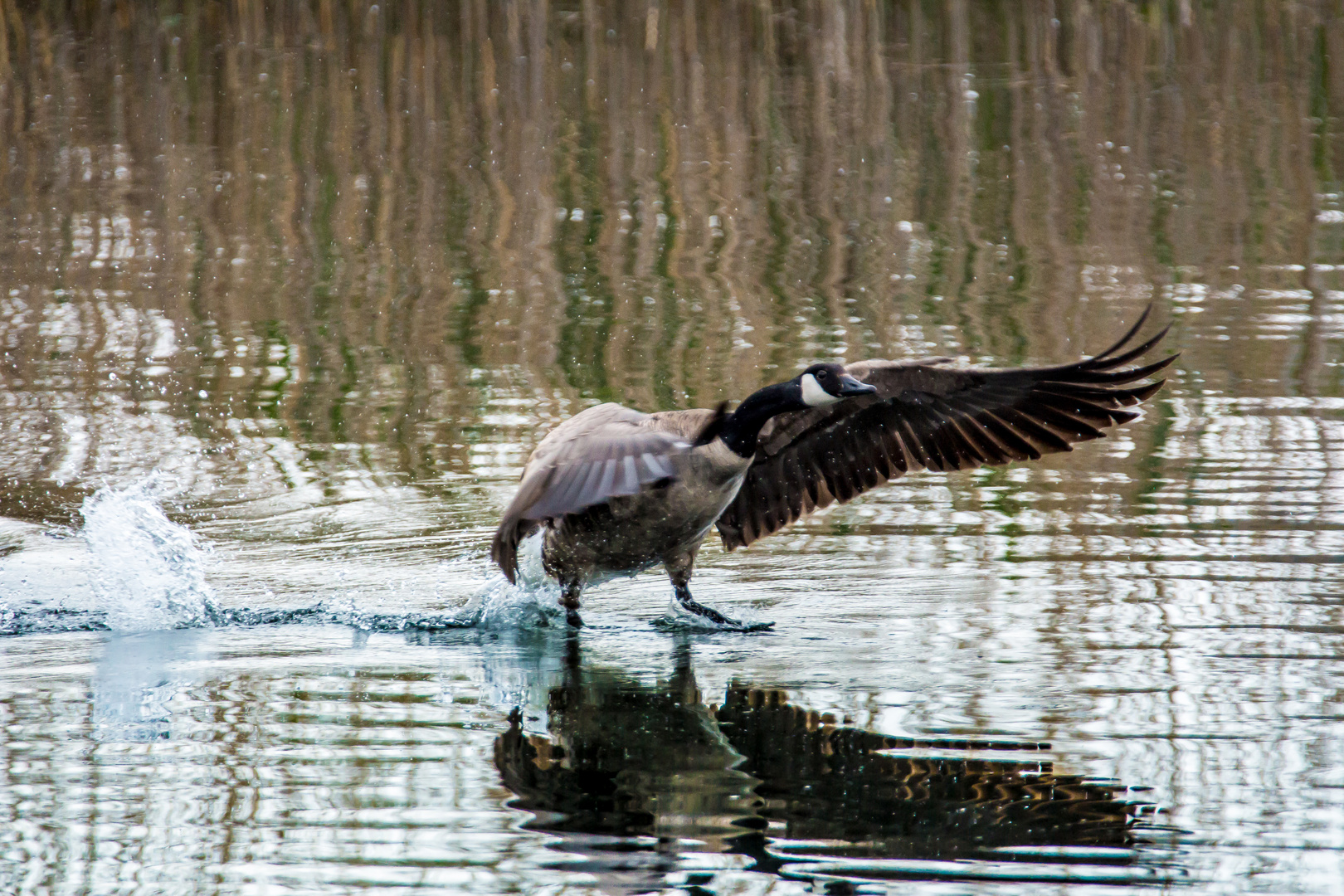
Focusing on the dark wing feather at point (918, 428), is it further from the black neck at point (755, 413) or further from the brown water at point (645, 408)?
the black neck at point (755, 413)

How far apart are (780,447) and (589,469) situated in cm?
179

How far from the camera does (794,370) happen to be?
9258 mm

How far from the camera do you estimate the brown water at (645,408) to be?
13.9 feet

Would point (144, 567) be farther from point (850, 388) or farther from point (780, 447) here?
point (850, 388)

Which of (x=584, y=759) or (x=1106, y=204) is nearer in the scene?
(x=584, y=759)

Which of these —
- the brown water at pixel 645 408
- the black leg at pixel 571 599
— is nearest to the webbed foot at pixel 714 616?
the brown water at pixel 645 408

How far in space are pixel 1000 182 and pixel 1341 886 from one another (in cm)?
1118

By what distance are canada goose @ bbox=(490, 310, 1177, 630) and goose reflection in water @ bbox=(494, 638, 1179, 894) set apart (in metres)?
0.80

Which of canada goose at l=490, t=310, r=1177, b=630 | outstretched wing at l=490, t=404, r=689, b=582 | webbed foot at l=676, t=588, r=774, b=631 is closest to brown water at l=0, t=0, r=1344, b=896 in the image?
webbed foot at l=676, t=588, r=774, b=631

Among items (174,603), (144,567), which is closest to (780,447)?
(174,603)

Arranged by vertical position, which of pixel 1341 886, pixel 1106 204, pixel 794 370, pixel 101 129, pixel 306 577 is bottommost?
pixel 1341 886

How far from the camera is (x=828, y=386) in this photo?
5.77 metres

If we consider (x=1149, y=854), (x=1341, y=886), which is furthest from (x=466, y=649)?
(x=1341, y=886)

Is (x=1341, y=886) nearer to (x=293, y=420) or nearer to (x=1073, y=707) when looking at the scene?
(x=1073, y=707)
